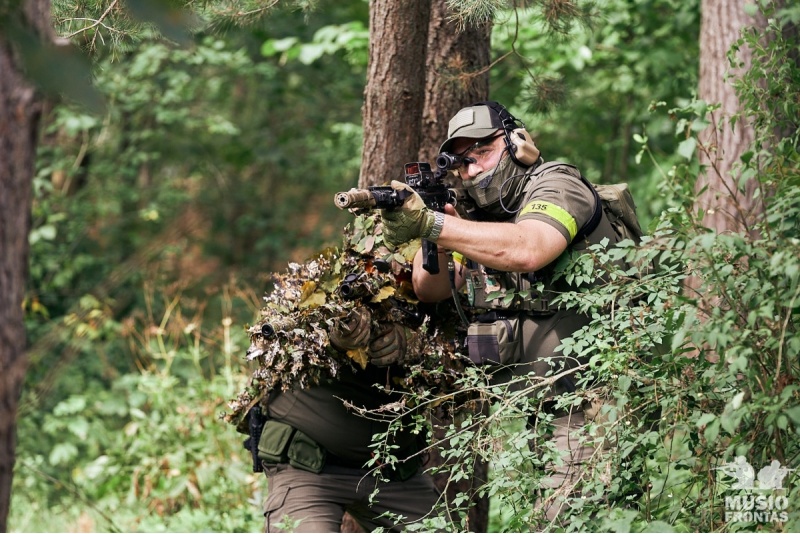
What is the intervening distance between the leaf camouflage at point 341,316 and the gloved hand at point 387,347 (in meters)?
0.05

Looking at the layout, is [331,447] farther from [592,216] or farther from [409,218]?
[592,216]

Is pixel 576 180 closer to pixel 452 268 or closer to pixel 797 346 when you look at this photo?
pixel 452 268

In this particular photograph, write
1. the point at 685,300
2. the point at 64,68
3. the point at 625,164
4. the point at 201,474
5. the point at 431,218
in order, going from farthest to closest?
the point at 625,164
the point at 201,474
the point at 431,218
the point at 685,300
the point at 64,68

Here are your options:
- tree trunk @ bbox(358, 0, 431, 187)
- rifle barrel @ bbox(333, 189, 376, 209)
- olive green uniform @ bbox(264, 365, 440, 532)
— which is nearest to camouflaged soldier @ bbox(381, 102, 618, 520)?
rifle barrel @ bbox(333, 189, 376, 209)

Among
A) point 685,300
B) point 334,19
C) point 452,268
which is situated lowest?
point 685,300

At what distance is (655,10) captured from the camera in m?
9.79

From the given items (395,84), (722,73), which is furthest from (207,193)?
(395,84)

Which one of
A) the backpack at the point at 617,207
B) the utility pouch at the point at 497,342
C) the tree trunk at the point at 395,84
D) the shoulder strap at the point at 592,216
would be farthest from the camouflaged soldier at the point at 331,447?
the tree trunk at the point at 395,84

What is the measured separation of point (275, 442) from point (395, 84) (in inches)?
78.3

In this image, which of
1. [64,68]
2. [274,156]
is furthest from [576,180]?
[274,156]

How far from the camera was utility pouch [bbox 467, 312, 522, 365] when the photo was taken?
13.9ft

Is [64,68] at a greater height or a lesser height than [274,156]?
lesser

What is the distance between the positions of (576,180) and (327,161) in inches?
363

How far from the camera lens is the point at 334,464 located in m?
4.50
